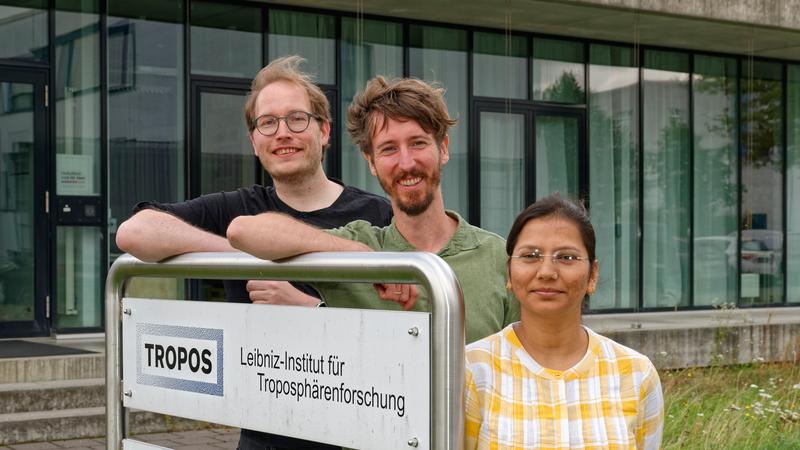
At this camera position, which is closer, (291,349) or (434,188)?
(291,349)

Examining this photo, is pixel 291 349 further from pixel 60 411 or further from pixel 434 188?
pixel 60 411

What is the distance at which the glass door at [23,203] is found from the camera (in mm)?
11062

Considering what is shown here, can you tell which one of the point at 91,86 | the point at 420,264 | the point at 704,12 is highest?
the point at 704,12

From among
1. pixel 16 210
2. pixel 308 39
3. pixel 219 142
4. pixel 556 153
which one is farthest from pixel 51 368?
pixel 556 153

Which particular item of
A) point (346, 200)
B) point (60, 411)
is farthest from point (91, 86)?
point (346, 200)

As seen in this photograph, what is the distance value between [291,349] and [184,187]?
992cm

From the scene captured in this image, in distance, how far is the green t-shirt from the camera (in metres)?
2.55

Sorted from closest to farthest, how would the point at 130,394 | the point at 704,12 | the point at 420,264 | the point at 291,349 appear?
the point at 420,264, the point at 291,349, the point at 130,394, the point at 704,12

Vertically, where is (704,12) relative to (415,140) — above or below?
above

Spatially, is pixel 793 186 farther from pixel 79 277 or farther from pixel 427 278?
pixel 427 278

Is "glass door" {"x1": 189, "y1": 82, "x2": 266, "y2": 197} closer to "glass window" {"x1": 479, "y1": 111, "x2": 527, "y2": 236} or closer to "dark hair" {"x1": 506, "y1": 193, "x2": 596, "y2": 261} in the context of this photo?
"glass window" {"x1": 479, "y1": 111, "x2": 527, "y2": 236}

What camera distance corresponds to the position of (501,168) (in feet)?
48.6

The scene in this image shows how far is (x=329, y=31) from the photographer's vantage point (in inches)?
523

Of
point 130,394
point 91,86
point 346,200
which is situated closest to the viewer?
point 130,394
